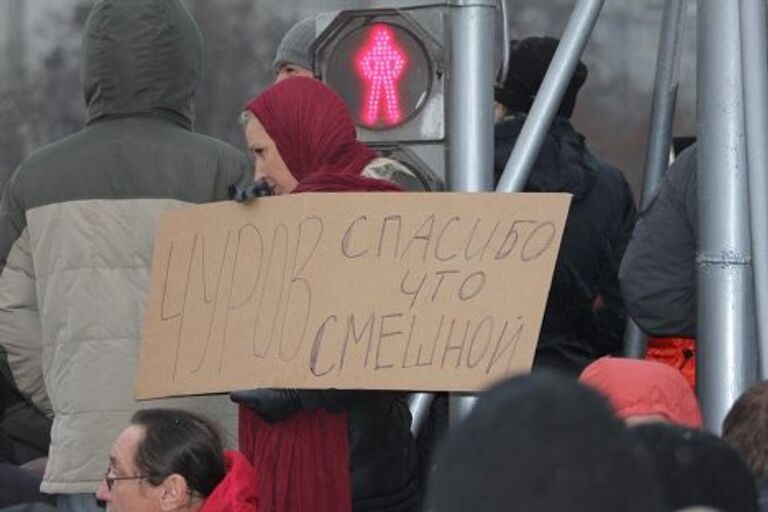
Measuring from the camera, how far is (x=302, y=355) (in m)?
4.28

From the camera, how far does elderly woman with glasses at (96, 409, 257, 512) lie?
14.3ft

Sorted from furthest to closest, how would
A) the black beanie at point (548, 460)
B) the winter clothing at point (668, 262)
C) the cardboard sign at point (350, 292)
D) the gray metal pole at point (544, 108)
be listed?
the gray metal pole at point (544, 108) → the winter clothing at point (668, 262) → the cardboard sign at point (350, 292) → the black beanie at point (548, 460)

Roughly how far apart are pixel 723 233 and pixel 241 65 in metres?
3.30

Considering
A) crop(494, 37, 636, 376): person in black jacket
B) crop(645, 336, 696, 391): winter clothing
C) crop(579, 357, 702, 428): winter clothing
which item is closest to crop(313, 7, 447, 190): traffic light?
crop(494, 37, 636, 376): person in black jacket

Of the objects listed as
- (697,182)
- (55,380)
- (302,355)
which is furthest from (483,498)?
(55,380)

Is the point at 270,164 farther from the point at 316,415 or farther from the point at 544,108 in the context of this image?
the point at 544,108

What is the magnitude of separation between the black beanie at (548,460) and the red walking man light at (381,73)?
3359 mm

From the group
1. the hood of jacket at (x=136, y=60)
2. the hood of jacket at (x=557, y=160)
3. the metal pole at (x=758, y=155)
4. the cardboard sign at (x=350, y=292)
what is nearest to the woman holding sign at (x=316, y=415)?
the cardboard sign at (x=350, y=292)

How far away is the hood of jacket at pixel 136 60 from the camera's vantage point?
16.1ft

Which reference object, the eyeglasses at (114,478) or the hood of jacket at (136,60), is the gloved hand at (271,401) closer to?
the eyeglasses at (114,478)

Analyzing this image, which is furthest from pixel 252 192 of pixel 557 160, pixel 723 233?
pixel 557 160

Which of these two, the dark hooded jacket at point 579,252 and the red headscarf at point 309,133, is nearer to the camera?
the red headscarf at point 309,133

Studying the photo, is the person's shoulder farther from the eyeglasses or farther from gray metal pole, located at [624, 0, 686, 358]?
gray metal pole, located at [624, 0, 686, 358]

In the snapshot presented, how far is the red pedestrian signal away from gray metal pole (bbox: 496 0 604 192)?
342mm
